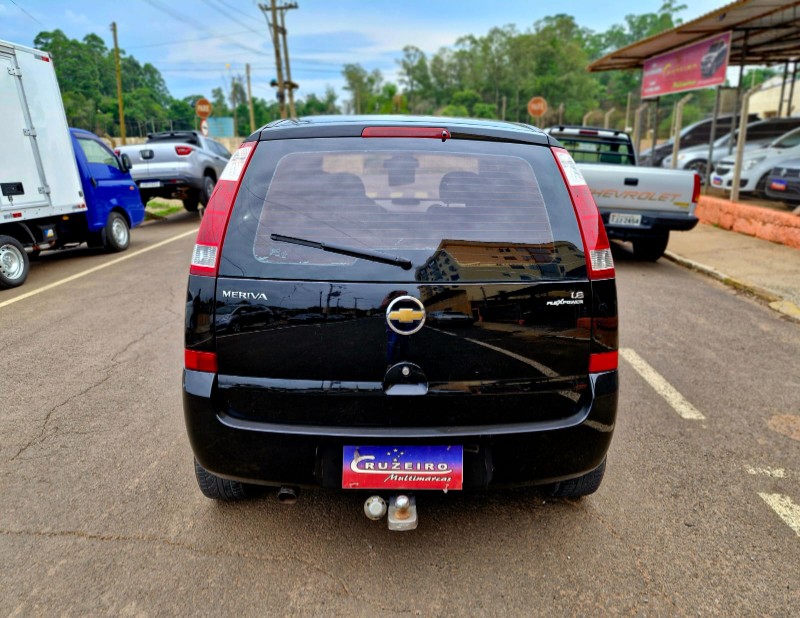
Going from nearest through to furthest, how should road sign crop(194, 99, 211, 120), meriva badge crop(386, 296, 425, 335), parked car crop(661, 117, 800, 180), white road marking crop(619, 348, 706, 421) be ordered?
meriva badge crop(386, 296, 425, 335) < white road marking crop(619, 348, 706, 421) < parked car crop(661, 117, 800, 180) < road sign crop(194, 99, 211, 120)

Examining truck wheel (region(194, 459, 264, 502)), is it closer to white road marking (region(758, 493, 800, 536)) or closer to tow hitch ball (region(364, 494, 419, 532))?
tow hitch ball (region(364, 494, 419, 532))

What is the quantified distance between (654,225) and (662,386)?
4.20 metres

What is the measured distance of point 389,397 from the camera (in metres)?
2.13

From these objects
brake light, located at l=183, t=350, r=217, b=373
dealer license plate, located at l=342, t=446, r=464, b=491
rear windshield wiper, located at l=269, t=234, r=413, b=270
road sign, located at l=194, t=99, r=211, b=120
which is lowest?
dealer license plate, located at l=342, t=446, r=464, b=491

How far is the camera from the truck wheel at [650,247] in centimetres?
842

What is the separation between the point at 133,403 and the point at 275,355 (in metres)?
2.22

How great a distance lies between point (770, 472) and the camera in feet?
10.0

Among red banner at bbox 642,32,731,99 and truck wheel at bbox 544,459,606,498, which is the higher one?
red banner at bbox 642,32,731,99

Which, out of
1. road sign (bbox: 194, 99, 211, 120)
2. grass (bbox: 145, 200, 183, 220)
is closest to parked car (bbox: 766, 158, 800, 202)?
grass (bbox: 145, 200, 183, 220)

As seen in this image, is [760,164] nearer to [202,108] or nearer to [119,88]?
[202,108]

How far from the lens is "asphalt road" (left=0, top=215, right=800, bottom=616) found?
2.17m

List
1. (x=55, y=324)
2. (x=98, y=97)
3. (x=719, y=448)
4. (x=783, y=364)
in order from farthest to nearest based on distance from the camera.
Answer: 1. (x=98, y=97)
2. (x=55, y=324)
3. (x=783, y=364)
4. (x=719, y=448)

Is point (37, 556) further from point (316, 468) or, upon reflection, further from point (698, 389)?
point (698, 389)

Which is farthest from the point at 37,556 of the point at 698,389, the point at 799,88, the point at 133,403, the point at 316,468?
the point at 799,88
